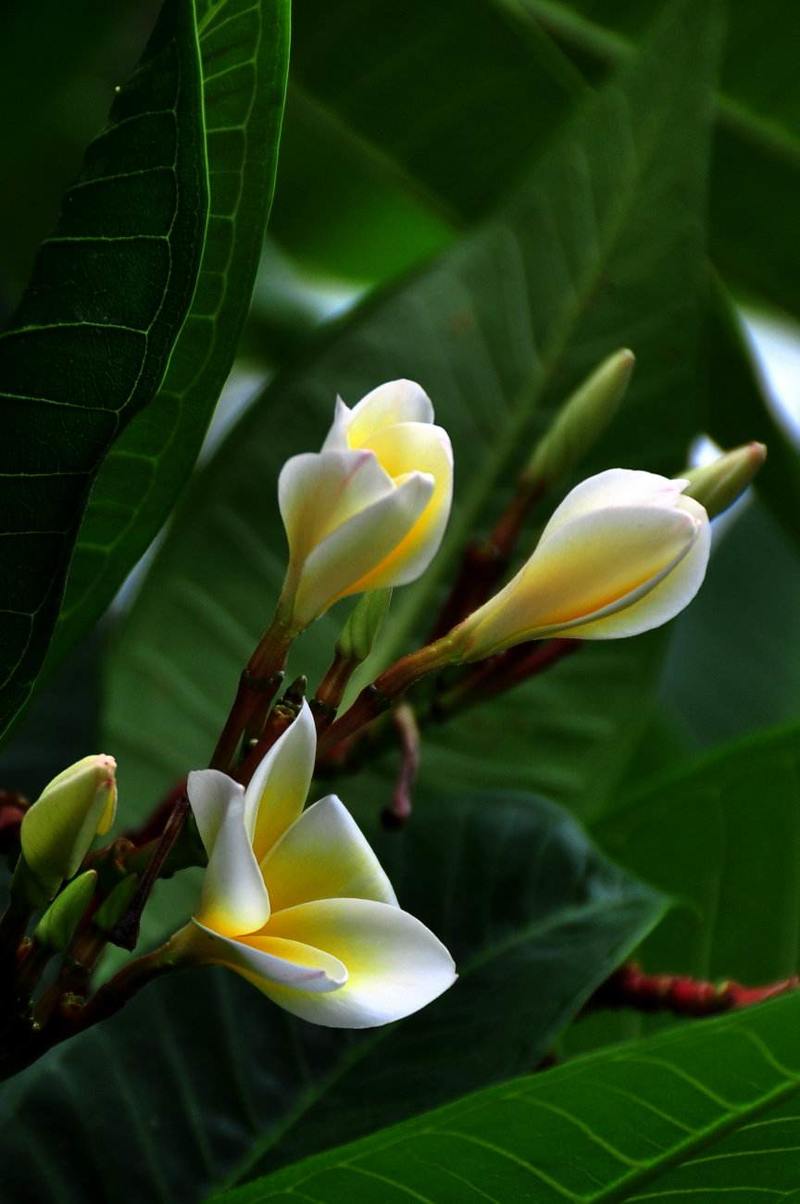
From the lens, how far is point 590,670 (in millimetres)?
870

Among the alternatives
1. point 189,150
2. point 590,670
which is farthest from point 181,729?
point 189,150

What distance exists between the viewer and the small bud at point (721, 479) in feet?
1.72

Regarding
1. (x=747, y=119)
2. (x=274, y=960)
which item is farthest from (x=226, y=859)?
(x=747, y=119)

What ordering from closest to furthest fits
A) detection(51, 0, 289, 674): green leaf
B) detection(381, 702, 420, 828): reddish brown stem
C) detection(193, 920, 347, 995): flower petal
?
1. detection(193, 920, 347, 995): flower petal
2. detection(51, 0, 289, 674): green leaf
3. detection(381, 702, 420, 828): reddish brown stem

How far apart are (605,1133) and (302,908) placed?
0.43 ft

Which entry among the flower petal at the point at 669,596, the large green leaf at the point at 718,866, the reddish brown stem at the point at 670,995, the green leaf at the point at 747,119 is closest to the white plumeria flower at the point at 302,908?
the flower petal at the point at 669,596

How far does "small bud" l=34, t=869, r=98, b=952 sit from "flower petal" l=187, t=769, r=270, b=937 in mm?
46

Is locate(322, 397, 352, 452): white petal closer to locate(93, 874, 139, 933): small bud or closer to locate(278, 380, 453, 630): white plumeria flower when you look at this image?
locate(278, 380, 453, 630): white plumeria flower

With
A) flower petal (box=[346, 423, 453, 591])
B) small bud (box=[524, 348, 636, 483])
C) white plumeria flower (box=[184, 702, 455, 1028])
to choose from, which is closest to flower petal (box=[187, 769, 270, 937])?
white plumeria flower (box=[184, 702, 455, 1028])

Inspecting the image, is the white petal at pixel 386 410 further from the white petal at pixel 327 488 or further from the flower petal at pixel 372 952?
the flower petal at pixel 372 952

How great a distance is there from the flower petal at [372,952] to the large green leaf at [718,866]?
1.28 feet

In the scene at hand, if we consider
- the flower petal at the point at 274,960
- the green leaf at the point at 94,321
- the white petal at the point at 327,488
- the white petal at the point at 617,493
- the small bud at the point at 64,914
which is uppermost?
the green leaf at the point at 94,321

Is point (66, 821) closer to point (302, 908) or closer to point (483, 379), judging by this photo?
point (302, 908)

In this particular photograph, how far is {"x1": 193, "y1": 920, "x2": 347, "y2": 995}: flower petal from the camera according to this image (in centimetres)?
35
